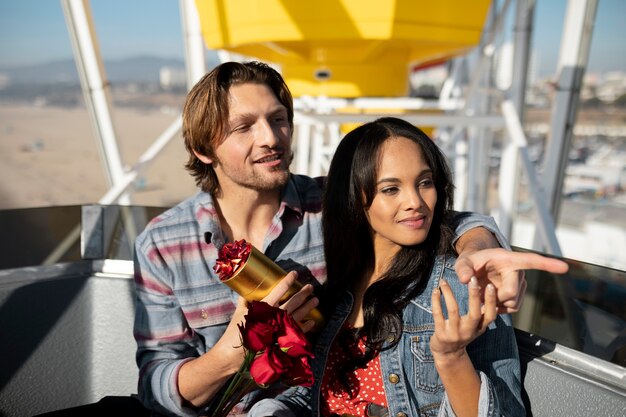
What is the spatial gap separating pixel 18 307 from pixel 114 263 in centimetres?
26

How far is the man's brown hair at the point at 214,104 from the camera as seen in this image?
4.56 ft

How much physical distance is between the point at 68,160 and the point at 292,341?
1769 cm

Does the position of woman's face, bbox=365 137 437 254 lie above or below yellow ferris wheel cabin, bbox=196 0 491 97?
below

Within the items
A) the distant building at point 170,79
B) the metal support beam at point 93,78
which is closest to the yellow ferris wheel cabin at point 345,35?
the metal support beam at point 93,78

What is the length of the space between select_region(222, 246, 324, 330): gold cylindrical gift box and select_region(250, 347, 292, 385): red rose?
16 cm

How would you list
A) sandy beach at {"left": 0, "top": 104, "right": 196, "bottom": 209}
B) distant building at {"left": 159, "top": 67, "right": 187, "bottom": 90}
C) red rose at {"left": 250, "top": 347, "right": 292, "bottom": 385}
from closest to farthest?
red rose at {"left": 250, "top": 347, "right": 292, "bottom": 385}
sandy beach at {"left": 0, "top": 104, "right": 196, "bottom": 209}
distant building at {"left": 159, "top": 67, "right": 187, "bottom": 90}

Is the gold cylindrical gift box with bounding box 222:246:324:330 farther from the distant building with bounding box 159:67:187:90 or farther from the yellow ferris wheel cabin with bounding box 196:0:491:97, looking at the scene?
the distant building with bounding box 159:67:187:90

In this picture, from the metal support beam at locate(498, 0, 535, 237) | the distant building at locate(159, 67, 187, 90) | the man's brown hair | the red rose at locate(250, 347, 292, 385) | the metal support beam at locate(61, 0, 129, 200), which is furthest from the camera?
the distant building at locate(159, 67, 187, 90)

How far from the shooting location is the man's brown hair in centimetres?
139

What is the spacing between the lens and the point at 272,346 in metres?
0.94

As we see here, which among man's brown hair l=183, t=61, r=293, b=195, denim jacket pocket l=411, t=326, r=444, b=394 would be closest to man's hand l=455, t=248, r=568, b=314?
denim jacket pocket l=411, t=326, r=444, b=394

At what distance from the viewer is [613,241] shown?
1003cm

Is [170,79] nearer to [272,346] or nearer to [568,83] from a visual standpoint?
[568,83]

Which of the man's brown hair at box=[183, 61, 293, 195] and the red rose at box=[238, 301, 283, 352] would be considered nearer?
the red rose at box=[238, 301, 283, 352]
